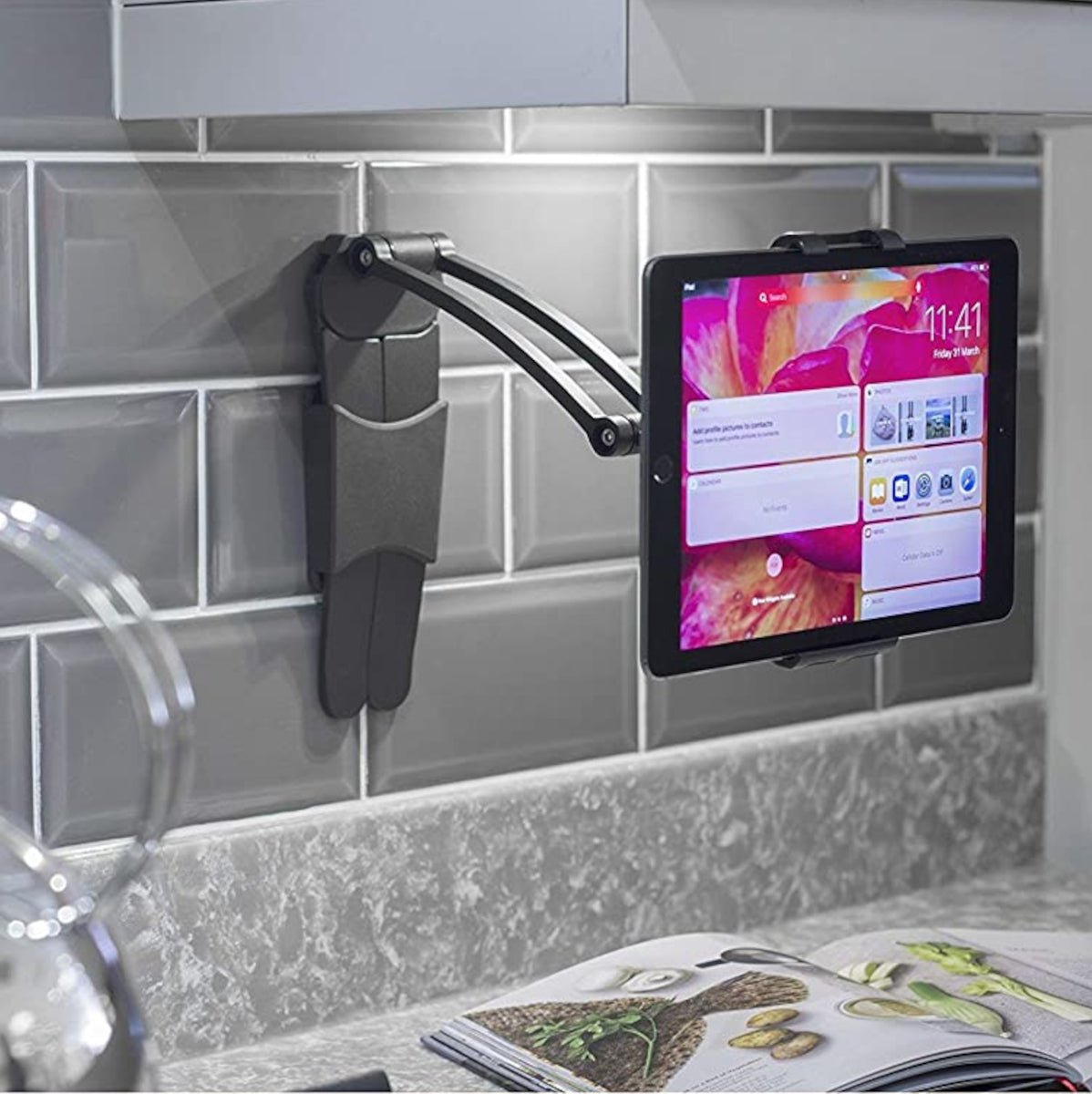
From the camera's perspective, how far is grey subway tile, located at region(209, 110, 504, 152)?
48.3 inches

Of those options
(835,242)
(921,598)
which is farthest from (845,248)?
(921,598)

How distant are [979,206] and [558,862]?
0.58 meters

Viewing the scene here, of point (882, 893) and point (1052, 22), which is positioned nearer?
point (1052, 22)

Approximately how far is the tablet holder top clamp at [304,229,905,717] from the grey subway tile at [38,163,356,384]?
22 millimetres

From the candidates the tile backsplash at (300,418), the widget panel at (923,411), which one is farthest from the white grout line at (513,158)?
the widget panel at (923,411)

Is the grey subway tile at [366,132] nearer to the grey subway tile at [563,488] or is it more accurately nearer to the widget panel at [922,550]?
the grey subway tile at [563,488]

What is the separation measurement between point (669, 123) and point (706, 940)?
1.72 ft

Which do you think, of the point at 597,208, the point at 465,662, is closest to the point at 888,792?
the point at 465,662

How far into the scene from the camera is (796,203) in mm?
1482

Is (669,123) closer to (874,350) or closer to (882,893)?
(874,350)

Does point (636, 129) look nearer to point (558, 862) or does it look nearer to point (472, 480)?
point (472, 480)

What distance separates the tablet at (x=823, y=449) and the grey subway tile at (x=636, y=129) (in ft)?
0.65

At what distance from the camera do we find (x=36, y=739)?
3.93ft

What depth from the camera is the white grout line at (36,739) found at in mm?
1191
